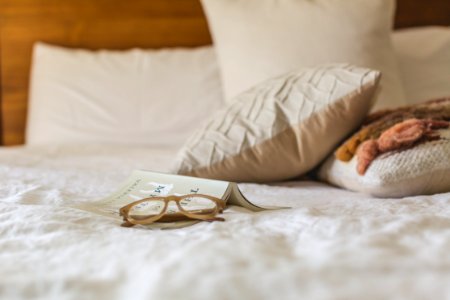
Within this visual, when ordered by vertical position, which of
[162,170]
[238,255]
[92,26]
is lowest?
[162,170]

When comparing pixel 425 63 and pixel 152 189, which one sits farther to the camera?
pixel 425 63

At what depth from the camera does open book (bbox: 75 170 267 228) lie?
0.76 m

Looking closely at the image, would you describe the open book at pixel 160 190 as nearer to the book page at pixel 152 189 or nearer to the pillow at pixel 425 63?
the book page at pixel 152 189

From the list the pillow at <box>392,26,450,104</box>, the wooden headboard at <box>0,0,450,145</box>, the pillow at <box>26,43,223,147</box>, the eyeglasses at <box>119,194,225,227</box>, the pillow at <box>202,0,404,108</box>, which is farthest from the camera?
the wooden headboard at <box>0,0,450,145</box>

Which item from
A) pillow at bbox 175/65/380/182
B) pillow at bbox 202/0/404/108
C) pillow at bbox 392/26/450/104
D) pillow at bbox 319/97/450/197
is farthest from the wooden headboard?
pillow at bbox 319/97/450/197

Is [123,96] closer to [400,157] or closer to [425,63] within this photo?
[425,63]

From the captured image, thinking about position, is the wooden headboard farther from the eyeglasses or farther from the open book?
the eyeglasses

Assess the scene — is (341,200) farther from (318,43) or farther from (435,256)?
(318,43)

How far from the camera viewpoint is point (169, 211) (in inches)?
28.5

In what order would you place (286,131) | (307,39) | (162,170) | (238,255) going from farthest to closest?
(307,39), (162,170), (286,131), (238,255)

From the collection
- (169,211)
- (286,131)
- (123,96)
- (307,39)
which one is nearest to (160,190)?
(169,211)

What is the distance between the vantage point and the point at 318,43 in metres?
1.38

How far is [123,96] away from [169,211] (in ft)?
3.35

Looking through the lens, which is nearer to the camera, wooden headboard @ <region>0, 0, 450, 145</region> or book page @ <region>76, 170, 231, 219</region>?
book page @ <region>76, 170, 231, 219</region>
